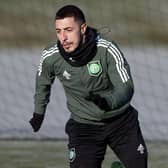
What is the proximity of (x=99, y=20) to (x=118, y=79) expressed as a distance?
15.1 m

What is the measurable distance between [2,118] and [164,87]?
2.97 metres

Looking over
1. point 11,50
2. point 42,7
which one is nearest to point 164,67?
point 11,50

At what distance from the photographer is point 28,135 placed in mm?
10477

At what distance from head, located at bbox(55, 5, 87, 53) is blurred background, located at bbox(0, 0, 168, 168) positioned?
905 mm

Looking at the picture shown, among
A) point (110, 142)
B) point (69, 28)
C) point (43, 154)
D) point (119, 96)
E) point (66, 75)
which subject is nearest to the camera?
point (119, 96)

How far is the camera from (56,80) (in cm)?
1362

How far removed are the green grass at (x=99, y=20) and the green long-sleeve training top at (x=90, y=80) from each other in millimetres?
12227

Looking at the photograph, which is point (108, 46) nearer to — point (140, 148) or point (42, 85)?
point (42, 85)

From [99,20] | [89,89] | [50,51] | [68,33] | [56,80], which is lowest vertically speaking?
[99,20]

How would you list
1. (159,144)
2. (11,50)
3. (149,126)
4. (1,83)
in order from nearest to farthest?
(159,144) → (149,126) → (1,83) → (11,50)

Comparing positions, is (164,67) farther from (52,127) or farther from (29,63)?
(52,127)

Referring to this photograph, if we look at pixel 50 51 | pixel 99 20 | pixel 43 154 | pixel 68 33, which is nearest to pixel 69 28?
pixel 68 33

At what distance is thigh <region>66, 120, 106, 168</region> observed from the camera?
6.38 m

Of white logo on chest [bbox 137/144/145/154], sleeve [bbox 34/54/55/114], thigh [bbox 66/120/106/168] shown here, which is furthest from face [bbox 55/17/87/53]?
white logo on chest [bbox 137/144/145/154]
